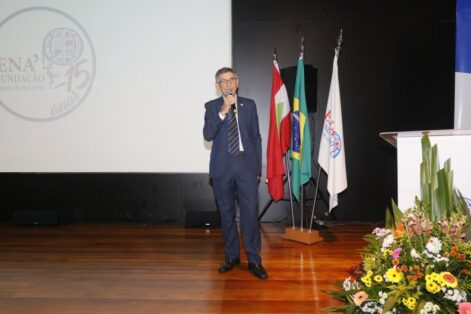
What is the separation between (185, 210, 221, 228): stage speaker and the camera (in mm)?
4738

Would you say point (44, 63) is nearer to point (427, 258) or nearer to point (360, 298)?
point (360, 298)

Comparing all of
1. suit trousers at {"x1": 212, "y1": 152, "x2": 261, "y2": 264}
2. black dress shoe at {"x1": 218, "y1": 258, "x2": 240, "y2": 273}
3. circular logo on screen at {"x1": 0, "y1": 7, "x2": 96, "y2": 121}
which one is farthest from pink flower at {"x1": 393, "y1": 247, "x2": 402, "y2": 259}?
circular logo on screen at {"x1": 0, "y1": 7, "x2": 96, "y2": 121}

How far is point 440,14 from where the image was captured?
4844mm

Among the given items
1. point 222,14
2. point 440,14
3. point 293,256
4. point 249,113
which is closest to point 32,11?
point 222,14

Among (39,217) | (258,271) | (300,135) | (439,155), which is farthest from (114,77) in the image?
(439,155)

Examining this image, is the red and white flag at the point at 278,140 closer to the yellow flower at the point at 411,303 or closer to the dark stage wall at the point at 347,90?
the dark stage wall at the point at 347,90

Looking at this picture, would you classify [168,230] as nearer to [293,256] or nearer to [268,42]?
[293,256]

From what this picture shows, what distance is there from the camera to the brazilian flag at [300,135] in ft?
13.8

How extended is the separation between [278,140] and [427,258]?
8.83ft

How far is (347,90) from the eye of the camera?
16.2 feet

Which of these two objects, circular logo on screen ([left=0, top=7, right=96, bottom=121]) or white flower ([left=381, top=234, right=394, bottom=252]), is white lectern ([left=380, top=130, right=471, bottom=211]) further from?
circular logo on screen ([left=0, top=7, right=96, bottom=121])

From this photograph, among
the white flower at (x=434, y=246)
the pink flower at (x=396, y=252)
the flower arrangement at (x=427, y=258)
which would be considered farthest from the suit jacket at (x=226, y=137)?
the white flower at (x=434, y=246)

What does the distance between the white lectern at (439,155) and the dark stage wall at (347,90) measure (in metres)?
2.82

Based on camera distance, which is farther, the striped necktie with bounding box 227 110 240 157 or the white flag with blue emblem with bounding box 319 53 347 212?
the white flag with blue emblem with bounding box 319 53 347 212
